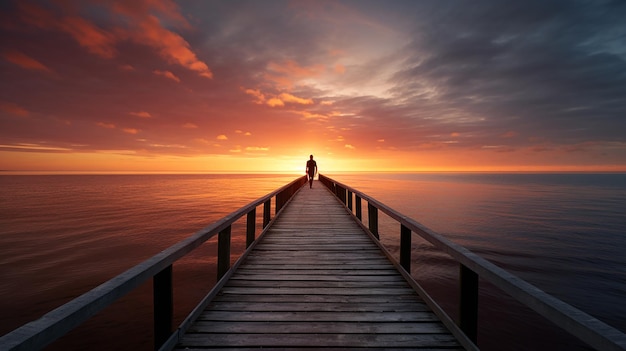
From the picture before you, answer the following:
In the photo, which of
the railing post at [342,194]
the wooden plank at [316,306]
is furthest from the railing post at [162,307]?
the railing post at [342,194]

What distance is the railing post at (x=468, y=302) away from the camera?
9.02 feet

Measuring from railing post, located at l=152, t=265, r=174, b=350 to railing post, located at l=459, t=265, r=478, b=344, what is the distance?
9.10 feet

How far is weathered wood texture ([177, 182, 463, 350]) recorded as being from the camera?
2889 mm

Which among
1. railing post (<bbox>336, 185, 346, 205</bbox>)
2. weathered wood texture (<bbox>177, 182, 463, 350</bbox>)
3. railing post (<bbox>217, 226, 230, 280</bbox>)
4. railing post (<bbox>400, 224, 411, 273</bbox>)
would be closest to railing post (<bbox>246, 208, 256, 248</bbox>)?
weathered wood texture (<bbox>177, 182, 463, 350</bbox>)

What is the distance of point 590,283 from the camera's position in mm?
11062

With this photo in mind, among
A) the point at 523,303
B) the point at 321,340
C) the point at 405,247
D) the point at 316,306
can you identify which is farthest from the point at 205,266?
the point at 523,303

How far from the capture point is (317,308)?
354cm

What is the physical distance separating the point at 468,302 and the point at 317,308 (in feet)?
5.59

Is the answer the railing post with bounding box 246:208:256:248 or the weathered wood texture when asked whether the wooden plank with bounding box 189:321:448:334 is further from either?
the railing post with bounding box 246:208:256:248

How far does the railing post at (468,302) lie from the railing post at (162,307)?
9.10 ft

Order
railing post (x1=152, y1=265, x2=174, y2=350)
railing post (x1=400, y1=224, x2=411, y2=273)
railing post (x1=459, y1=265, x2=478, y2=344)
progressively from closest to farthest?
railing post (x1=152, y1=265, x2=174, y2=350)
railing post (x1=459, y1=265, x2=478, y2=344)
railing post (x1=400, y1=224, x2=411, y2=273)

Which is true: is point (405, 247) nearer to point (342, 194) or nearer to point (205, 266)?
point (342, 194)

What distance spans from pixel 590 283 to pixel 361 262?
38.5ft

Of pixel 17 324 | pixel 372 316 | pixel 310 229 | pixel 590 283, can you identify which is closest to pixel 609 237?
pixel 590 283
